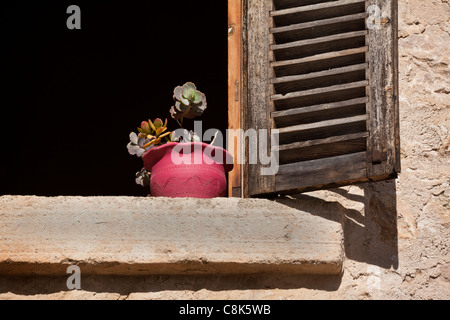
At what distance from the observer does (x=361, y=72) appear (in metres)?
2.95

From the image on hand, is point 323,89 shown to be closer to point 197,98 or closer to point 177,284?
point 197,98

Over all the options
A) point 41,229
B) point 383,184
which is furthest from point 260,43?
point 41,229

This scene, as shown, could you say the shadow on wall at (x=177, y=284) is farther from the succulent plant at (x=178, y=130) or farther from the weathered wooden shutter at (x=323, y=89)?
the succulent plant at (x=178, y=130)

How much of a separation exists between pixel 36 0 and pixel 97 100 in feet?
2.54

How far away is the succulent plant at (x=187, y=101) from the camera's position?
3.14 meters

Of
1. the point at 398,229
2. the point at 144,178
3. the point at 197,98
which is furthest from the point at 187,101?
the point at 398,229

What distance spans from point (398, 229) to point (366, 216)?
11 cm

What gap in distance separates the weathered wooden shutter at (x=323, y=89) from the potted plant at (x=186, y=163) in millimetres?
131

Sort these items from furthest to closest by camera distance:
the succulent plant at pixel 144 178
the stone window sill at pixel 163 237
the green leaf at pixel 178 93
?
1. the succulent plant at pixel 144 178
2. the green leaf at pixel 178 93
3. the stone window sill at pixel 163 237

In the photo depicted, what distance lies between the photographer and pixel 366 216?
303 cm

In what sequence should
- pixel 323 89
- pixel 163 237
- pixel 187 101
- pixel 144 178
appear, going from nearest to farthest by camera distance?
1. pixel 163 237
2. pixel 323 89
3. pixel 187 101
4. pixel 144 178

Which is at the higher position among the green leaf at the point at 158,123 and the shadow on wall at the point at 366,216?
the green leaf at the point at 158,123

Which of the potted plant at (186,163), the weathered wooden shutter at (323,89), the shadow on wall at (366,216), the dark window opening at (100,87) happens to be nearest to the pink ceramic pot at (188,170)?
the potted plant at (186,163)

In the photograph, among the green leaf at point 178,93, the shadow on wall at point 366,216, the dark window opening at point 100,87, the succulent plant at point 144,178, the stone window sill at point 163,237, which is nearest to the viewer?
the stone window sill at point 163,237
